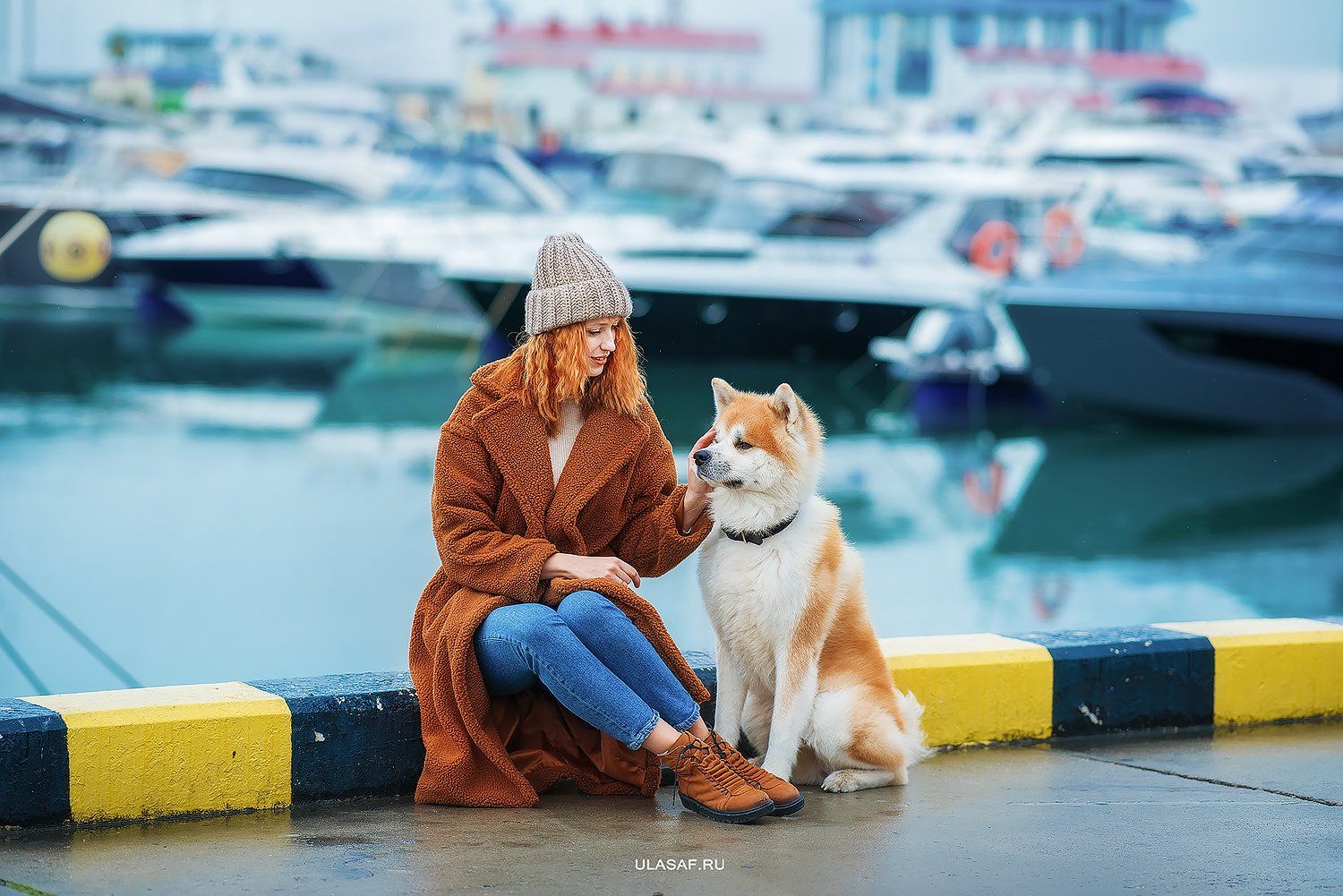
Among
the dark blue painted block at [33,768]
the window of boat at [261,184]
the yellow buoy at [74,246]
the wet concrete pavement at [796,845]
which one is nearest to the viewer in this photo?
the wet concrete pavement at [796,845]

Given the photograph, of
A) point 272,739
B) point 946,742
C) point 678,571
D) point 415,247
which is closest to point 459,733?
point 272,739

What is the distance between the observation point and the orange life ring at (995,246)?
2017cm

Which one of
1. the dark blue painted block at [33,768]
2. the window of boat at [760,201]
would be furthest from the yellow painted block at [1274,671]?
the window of boat at [760,201]

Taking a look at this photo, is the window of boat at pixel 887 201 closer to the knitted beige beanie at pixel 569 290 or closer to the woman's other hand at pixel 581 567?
the knitted beige beanie at pixel 569 290

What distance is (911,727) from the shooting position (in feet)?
11.6

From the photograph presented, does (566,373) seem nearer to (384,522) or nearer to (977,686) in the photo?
(977,686)

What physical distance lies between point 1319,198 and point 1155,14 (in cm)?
2605

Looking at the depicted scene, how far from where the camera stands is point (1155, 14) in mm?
41156

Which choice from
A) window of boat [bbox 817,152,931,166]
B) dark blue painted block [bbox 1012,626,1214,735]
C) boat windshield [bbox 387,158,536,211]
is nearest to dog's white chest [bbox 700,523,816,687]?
dark blue painted block [bbox 1012,626,1214,735]

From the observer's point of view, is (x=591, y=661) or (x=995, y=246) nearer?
(x=591, y=661)

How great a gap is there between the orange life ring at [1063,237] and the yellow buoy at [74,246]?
1676cm

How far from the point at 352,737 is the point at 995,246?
18120 millimetres

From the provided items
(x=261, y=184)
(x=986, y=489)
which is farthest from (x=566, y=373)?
(x=261, y=184)

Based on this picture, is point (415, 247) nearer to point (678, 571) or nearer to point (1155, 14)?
point (678, 571)
